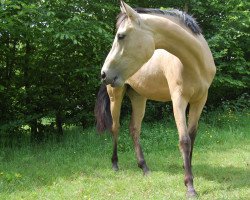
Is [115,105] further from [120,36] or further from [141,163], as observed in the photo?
[120,36]

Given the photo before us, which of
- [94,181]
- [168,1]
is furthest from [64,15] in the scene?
[94,181]

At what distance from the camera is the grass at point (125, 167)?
14.2 ft

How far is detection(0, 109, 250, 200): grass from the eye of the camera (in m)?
4.32

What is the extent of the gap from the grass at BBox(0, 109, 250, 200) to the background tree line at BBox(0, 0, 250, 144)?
0.70 meters

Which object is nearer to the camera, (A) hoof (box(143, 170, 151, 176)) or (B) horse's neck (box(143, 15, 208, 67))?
(B) horse's neck (box(143, 15, 208, 67))

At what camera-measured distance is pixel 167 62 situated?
15.1 ft

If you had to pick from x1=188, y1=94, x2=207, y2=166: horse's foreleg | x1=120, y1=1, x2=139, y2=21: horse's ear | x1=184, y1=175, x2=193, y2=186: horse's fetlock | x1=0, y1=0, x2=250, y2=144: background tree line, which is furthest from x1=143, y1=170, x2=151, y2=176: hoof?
x1=0, y1=0, x2=250, y2=144: background tree line

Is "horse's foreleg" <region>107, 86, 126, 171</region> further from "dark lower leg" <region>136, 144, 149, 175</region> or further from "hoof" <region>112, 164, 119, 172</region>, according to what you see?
"dark lower leg" <region>136, 144, 149, 175</region>

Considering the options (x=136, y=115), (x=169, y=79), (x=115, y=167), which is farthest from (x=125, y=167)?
(x=169, y=79)

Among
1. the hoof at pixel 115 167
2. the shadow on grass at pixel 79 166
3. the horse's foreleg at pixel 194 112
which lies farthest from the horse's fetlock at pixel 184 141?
the hoof at pixel 115 167

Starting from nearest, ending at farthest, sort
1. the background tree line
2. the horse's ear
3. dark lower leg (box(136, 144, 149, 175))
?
the horse's ear, dark lower leg (box(136, 144, 149, 175)), the background tree line

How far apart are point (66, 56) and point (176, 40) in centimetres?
488

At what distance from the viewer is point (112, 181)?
4.85 metres

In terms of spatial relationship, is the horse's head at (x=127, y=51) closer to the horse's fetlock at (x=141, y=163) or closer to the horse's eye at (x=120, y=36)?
the horse's eye at (x=120, y=36)
